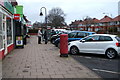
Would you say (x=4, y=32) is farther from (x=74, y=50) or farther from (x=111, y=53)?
(x=111, y=53)

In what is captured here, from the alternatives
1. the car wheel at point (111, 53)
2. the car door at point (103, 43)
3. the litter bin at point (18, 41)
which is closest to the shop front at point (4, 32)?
the litter bin at point (18, 41)

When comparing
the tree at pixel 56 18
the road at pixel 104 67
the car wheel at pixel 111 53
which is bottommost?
the road at pixel 104 67

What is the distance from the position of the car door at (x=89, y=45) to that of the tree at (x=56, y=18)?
2459 inches

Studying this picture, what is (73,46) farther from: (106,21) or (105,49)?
(106,21)

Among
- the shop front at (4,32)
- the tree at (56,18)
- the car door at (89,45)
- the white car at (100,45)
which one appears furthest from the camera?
the tree at (56,18)

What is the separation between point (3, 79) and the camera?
18.4ft

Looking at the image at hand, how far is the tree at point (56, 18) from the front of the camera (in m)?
73.8

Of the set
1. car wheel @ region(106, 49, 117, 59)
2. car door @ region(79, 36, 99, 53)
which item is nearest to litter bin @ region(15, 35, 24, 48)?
car door @ region(79, 36, 99, 53)

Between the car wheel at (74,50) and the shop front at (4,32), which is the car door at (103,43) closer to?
the car wheel at (74,50)

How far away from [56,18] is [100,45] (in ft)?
213

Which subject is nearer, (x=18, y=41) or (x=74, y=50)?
(x=74, y=50)

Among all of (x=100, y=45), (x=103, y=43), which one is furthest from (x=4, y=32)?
(x=103, y=43)

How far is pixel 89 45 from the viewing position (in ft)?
36.7

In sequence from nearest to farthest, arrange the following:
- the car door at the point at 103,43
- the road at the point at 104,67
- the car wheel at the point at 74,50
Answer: the road at the point at 104,67 < the car door at the point at 103,43 < the car wheel at the point at 74,50
